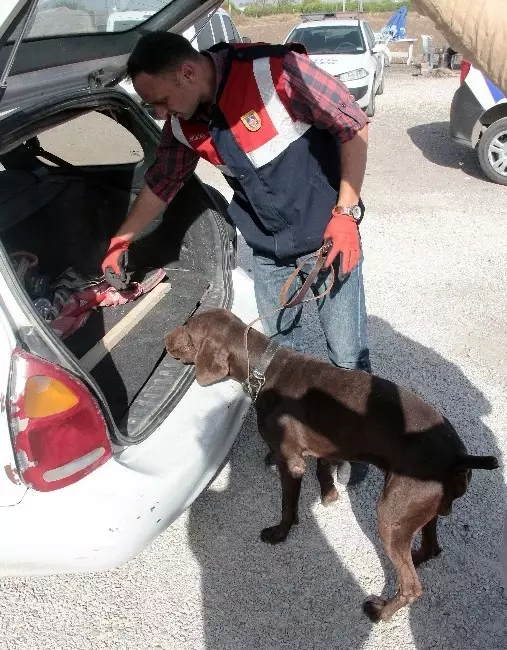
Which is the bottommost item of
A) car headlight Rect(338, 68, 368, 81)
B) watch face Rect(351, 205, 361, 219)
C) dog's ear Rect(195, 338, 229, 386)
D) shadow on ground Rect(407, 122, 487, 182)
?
shadow on ground Rect(407, 122, 487, 182)

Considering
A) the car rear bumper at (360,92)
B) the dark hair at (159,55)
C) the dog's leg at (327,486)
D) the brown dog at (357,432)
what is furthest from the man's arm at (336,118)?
the car rear bumper at (360,92)

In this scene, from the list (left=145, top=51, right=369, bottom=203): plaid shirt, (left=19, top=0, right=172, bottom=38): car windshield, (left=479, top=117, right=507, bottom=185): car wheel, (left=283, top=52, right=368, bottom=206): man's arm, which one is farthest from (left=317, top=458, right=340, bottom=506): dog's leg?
(left=479, top=117, right=507, bottom=185): car wheel

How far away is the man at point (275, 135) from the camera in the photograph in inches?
85.9

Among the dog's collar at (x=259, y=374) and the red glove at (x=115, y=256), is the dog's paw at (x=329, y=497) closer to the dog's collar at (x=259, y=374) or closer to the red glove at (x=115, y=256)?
the dog's collar at (x=259, y=374)

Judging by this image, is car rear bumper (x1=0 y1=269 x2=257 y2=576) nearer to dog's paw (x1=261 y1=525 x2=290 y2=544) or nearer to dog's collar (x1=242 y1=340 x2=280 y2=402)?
dog's collar (x1=242 y1=340 x2=280 y2=402)

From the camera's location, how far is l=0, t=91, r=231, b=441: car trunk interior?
2.73 m

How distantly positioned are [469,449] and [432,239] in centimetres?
302

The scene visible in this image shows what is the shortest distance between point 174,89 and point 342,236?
2.68ft

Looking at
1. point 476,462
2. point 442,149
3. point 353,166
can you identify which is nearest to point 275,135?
point 353,166

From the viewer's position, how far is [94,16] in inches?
128

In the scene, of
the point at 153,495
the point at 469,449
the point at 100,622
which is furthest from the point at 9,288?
the point at 469,449

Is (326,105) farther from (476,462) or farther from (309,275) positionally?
(476,462)

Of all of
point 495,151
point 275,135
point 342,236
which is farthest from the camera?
point 495,151

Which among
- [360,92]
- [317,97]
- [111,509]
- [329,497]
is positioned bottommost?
[360,92]
